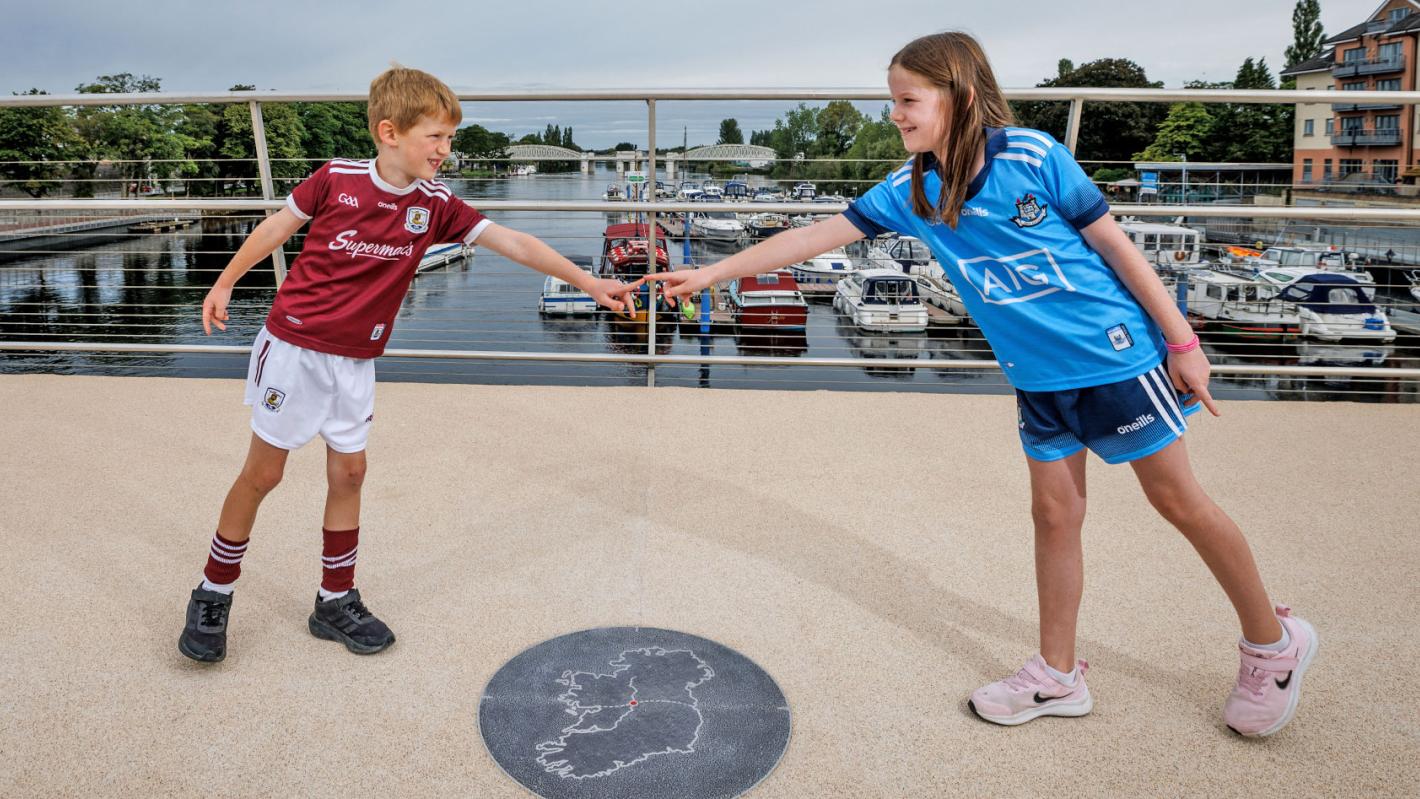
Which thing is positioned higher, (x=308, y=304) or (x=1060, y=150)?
(x=1060, y=150)

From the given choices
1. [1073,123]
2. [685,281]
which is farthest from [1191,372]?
[1073,123]

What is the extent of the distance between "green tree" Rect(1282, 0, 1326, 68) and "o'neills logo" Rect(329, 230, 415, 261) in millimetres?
107977

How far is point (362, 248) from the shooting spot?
2.22 metres

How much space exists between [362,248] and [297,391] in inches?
14.2

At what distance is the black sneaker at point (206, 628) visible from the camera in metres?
2.26

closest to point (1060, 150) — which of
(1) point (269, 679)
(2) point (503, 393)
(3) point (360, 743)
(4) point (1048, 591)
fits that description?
(4) point (1048, 591)

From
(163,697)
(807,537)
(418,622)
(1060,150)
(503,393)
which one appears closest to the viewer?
(1060,150)

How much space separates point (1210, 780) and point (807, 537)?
1.42 meters

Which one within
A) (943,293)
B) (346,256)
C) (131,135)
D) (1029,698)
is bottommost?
(1029,698)

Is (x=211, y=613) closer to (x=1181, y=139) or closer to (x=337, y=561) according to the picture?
(x=337, y=561)

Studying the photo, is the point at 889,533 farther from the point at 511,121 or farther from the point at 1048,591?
the point at 511,121

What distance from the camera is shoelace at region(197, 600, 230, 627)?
230 centimetres

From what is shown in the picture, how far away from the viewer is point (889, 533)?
3.14m

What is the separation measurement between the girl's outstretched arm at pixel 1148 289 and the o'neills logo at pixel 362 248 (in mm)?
1491
